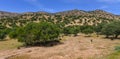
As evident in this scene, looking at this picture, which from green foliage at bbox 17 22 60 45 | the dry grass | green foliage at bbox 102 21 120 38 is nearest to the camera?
green foliage at bbox 17 22 60 45

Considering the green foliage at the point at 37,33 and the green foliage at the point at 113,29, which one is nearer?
the green foliage at the point at 37,33

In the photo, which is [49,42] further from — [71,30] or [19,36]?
[71,30]

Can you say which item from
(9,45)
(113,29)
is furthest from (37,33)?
(113,29)

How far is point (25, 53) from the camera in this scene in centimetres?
6019

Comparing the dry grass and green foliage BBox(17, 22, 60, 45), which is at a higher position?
green foliage BBox(17, 22, 60, 45)

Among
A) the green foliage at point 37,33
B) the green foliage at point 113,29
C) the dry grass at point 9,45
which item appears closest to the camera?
the green foliage at point 37,33

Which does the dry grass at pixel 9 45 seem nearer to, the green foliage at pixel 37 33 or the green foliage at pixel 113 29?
the green foliage at pixel 37 33

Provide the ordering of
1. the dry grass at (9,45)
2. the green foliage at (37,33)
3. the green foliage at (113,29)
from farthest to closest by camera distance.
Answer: the green foliage at (113,29), the dry grass at (9,45), the green foliage at (37,33)

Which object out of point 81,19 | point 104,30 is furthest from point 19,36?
point 81,19

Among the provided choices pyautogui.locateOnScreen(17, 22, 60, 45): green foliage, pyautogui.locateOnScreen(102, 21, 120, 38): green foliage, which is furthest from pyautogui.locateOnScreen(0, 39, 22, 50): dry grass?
pyautogui.locateOnScreen(102, 21, 120, 38): green foliage

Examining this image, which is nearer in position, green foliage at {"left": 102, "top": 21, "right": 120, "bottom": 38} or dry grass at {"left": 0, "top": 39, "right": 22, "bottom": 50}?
dry grass at {"left": 0, "top": 39, "right": 22, "bottom": 50}

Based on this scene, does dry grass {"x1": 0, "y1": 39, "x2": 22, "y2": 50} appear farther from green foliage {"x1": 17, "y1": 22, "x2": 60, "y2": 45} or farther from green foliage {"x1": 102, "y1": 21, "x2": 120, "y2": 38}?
green foliage {"x1": 102, "y1": 21, "x2": 120, "y2": 38}

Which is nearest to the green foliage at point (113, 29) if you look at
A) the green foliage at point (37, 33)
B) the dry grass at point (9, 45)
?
the green foliage at point (37, 33)

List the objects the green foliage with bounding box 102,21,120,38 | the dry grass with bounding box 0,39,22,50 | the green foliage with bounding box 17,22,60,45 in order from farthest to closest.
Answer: the green foliage with bounding box 102,21,120,38
the dry grass with bounding box 0,39,22,50
the green foliage with bounding box 17,22,60,45
